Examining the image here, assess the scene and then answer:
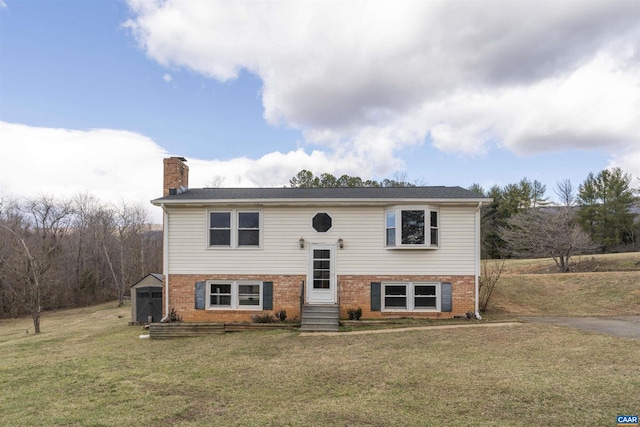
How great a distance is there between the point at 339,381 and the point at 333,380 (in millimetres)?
147

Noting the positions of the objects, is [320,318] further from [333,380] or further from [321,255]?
[333,380]

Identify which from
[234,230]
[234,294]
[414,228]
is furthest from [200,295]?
[414,228]

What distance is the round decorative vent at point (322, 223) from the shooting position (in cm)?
1454

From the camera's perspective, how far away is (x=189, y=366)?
29.8ft

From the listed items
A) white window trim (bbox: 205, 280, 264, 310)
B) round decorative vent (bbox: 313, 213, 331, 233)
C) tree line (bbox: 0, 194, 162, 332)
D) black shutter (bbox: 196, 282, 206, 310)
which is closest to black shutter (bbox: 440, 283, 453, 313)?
round decorative vent (bbox: 313, 213, 331, 233)

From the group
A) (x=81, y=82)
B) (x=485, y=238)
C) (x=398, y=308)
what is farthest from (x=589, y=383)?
(x=485, y=238)

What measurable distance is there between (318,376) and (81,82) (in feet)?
66.3

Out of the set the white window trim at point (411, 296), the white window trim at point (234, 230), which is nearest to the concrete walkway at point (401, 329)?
the white window trim at point (411, 296)

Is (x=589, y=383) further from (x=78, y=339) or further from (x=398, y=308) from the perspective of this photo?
(x=78, y=339)

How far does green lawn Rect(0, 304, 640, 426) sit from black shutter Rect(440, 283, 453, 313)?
2.60 m

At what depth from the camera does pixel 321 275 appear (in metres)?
14.5

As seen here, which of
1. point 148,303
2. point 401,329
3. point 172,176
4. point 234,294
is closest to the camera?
point 401,329

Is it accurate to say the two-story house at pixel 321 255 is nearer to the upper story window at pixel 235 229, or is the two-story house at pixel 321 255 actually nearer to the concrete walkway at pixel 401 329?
→ the upper story window at pixel 235 229

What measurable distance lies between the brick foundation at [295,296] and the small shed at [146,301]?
1.93m
